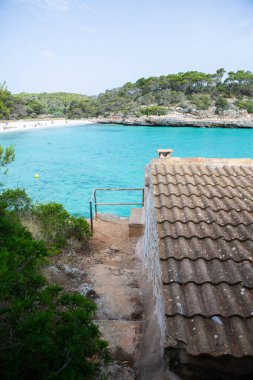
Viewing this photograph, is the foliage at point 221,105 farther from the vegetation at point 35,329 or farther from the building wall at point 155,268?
the vegetation at point 35,329

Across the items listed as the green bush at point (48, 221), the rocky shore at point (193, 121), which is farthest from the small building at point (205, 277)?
the rocky shore at point (193, 121)

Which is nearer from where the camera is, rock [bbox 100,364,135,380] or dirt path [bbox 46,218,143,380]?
rock [bbox 100,364,135,380]

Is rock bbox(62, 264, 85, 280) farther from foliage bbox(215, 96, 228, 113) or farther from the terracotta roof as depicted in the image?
foliage bbox(215, 96, 228, 113)

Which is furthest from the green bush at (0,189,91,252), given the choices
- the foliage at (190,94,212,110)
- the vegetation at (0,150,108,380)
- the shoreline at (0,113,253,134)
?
the foliage at (190,94,212,110)

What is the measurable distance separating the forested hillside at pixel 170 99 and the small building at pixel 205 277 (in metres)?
72.6

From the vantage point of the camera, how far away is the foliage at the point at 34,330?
1696mm

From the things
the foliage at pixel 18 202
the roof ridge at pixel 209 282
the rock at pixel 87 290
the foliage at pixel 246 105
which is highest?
the foliage at pixel 246 105

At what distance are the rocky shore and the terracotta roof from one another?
63.6 m

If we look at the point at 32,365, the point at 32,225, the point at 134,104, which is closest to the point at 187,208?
the point at 32,365

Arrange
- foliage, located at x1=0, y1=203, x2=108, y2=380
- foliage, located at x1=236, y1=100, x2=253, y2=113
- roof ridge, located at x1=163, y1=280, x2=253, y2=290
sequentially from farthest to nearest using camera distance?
foliage, located at x1=236, y1=100, x2=253, y2=113
roof ridge, located at x1=163, y1=280, x2=253, y2=290
foliage, located at x1=0, y1=203, x2=108, y2=380

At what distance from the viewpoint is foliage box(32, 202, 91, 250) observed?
29.4ft

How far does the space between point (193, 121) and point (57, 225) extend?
201 feet

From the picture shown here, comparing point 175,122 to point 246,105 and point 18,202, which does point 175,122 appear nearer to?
point 246,105

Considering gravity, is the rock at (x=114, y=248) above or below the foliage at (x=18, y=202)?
below
